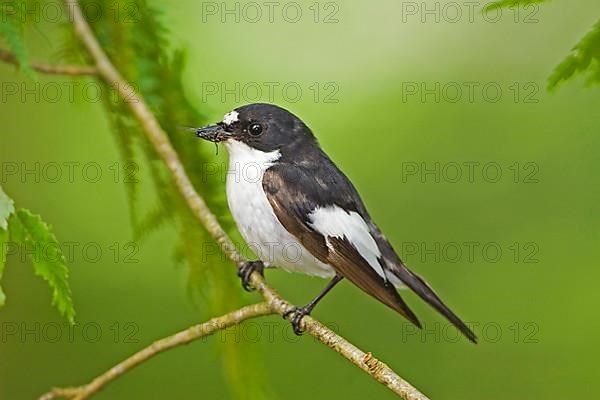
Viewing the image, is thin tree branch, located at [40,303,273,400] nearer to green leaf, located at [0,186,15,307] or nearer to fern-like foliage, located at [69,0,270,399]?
fern-like foliage, located at [69,0,270,399]

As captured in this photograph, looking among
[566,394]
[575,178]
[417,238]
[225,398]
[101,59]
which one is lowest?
[225,398]

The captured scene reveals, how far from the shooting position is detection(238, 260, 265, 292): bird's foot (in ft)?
6.98

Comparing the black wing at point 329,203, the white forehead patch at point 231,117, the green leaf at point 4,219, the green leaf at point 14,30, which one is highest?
the green leaf at point 14,30

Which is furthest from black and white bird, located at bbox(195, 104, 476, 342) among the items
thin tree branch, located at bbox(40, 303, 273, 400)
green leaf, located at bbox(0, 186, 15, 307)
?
green leaf, located at bbox(0, 186, 15, 307)

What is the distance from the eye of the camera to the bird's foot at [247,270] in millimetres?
2127

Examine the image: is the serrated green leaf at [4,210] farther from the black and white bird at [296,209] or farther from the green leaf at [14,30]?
the black and white bird at [296,209]

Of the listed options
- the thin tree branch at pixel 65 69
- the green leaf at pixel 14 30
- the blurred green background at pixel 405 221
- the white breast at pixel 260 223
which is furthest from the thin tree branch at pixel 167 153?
the blurred green background at pixel 405 221

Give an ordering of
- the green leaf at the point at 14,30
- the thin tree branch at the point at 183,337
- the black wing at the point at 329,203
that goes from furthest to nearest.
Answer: the black wing at the point at 329,203 < the thin tree branch at the point at 183,337 < the green leaf at the point at 14,30

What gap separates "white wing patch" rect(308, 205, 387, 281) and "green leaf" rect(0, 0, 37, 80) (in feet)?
2.90

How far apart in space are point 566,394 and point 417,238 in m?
0.97

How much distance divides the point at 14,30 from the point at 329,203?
0.99m

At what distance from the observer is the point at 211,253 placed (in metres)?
2.09

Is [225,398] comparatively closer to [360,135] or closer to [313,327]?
[360,135]

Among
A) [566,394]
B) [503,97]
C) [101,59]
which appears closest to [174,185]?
[101,59]
